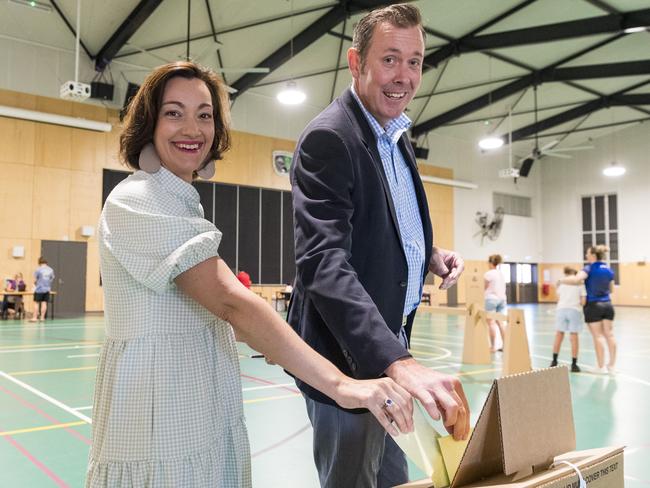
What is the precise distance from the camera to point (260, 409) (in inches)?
238

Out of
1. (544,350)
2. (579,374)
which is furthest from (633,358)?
(579,374)

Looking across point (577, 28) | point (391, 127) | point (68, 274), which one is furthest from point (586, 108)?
point (391, 127)

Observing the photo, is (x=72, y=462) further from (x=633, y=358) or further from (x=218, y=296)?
(x=633, y=358)

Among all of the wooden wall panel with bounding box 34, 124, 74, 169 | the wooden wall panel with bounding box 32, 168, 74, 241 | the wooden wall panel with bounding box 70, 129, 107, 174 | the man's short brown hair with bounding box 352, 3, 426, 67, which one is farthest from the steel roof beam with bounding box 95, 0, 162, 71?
the man's short brown hair with bounding box 352, 3, 426, 67

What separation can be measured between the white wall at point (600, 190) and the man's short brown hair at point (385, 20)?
32.5 m

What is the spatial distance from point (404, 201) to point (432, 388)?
755 millimetres

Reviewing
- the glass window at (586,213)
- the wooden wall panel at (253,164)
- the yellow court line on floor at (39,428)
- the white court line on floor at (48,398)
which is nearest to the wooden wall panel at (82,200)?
the wooden wall panel at (253,164)

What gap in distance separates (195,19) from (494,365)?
41.0 ft

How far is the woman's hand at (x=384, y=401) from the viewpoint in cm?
120

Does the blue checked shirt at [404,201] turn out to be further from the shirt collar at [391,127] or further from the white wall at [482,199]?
the white wall at [482,199]

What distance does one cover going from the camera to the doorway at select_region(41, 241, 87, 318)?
18.8 m

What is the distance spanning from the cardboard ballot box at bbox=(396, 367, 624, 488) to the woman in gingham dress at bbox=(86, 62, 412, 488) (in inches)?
9.6

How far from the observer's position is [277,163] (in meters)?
24.0

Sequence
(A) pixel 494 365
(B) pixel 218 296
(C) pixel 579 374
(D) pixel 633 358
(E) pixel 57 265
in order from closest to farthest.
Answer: (B) pixel 218 296 < (C) pixel 579 374 < (A) pixel 494 365 < (D) pixel 633 358 < (E) pixel 57 265
